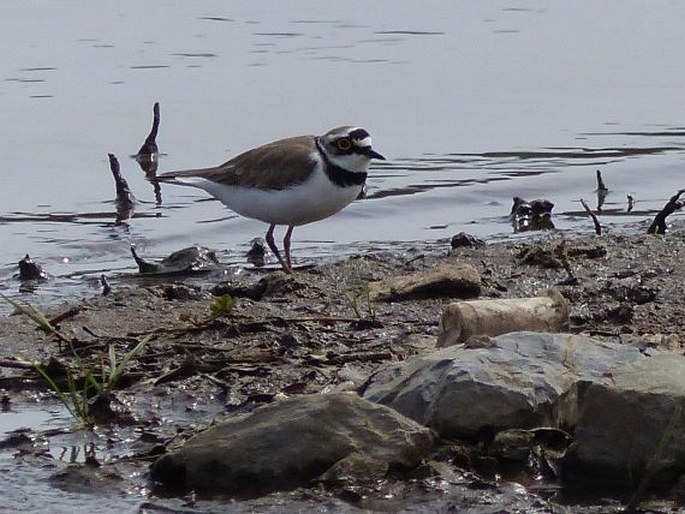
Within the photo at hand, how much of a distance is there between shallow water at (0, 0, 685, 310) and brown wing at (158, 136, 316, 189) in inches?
20.1

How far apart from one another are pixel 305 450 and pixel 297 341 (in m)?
1.39

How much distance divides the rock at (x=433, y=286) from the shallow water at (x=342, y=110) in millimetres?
1654

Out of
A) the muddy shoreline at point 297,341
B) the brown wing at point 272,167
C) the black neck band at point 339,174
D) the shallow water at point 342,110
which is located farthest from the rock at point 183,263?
the black neck band at point 339,174

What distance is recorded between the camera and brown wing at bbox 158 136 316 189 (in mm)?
7746

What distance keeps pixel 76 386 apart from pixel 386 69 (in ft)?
26.1

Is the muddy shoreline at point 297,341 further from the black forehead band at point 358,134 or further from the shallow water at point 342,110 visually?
the shallow water at point 342,110

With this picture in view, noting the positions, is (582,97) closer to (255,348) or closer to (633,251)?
(633,251)

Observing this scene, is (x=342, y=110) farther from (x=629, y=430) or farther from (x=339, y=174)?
(x=629, y=430)

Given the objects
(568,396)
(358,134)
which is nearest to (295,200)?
(358,134)

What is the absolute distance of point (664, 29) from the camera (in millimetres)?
14609

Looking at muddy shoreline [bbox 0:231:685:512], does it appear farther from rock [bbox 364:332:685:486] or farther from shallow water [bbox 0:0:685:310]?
shallow water [bbox 0:0:685:310]

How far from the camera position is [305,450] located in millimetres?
4273

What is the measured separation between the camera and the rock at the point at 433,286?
21.1 ft

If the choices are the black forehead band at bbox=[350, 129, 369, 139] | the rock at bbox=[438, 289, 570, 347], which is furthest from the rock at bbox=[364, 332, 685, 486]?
the black forehead band at bbox=[350, 129, 369, 139]
